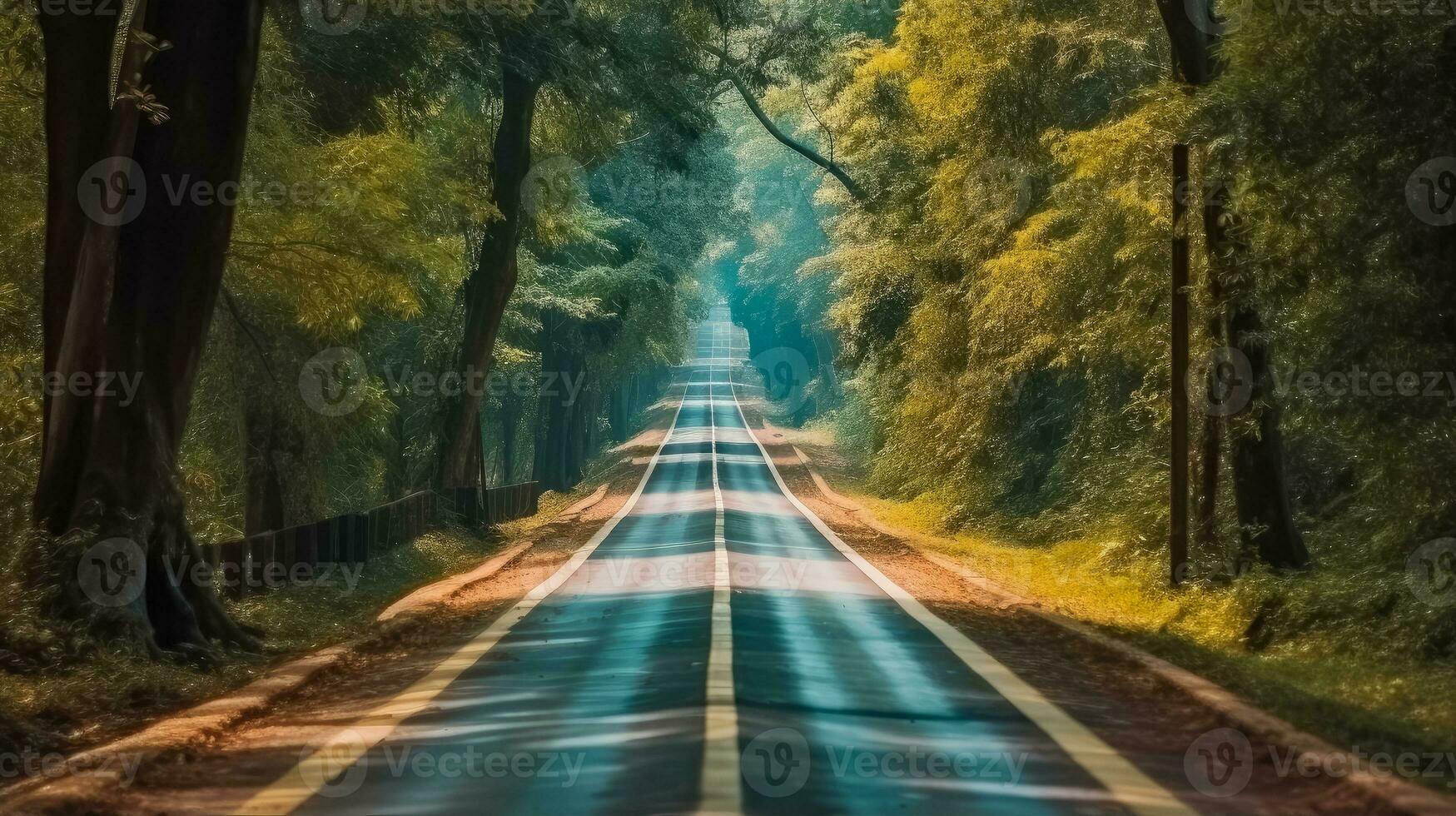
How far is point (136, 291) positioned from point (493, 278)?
18.5 meters

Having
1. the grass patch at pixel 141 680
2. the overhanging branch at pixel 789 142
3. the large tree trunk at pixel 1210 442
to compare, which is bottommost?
the grass patch at pixel 141 680

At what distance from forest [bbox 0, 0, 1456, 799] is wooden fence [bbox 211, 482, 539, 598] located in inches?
49.8

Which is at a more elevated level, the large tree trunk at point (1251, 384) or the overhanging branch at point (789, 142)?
the overhanging branch at point (789, 142)

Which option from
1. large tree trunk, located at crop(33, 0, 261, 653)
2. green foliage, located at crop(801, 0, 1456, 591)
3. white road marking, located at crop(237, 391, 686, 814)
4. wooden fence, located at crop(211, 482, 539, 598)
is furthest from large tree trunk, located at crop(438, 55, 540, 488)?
large tree trunk, located at crop(33, 0, 261, 653)

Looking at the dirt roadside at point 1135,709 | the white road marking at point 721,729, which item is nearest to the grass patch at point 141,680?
the white road marking at point 721,729

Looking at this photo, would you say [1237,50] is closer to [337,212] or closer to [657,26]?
[337,212]

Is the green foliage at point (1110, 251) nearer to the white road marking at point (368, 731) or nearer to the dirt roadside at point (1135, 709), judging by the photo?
the dirt roadside at point (1135, 709)

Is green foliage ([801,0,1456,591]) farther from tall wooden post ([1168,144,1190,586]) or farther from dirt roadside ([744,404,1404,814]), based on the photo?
dirt roadside ([744,404,1404,814])

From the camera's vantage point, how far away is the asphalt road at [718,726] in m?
7.77

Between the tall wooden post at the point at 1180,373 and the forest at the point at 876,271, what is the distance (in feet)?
0.50

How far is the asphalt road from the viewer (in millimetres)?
7773

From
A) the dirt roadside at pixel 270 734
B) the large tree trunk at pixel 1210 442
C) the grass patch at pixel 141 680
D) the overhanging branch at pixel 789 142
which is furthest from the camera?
the overhanging branch at pixel 789 142

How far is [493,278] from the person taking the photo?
32.1 m

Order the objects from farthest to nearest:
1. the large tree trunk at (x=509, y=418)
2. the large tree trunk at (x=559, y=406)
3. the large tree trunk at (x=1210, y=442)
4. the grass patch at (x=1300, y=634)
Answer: the large tree trunk at (x=509, y=418), the large tree trunk at (x=559, y=406), the large tree trunk at (x=1210, y=442), the grass patch at (x=1300, y=634)
